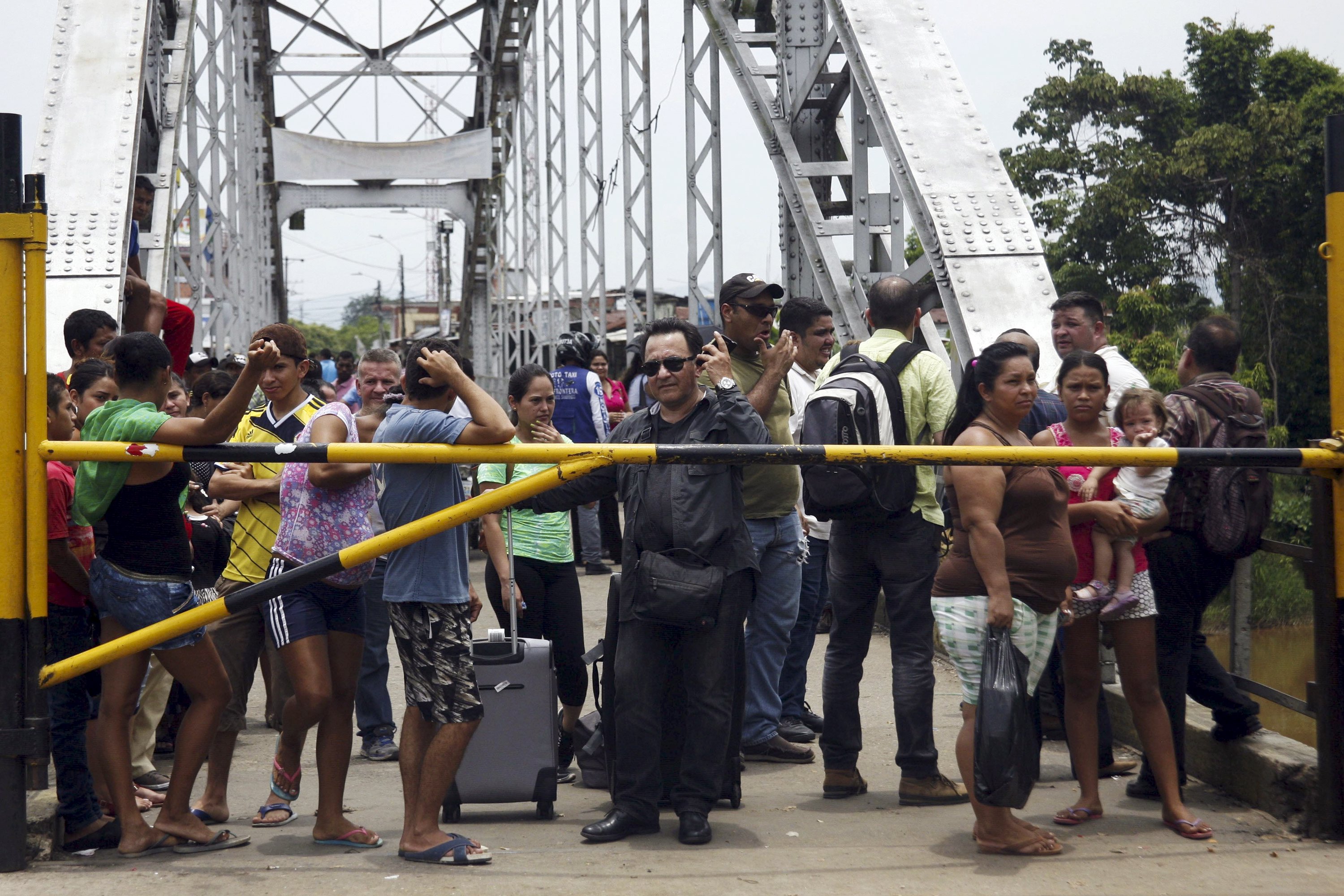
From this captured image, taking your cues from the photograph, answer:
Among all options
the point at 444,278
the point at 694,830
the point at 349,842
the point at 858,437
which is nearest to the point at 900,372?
the point at 858,437

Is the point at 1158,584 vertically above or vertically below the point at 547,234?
below

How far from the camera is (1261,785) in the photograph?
14.3 feet

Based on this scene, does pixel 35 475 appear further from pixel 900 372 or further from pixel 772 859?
pixel 900 372

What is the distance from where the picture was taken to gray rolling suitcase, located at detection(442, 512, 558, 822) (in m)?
4.43

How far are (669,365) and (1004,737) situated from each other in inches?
59.7

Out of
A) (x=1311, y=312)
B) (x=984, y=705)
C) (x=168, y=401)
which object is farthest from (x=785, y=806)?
(x=1311, y=312)

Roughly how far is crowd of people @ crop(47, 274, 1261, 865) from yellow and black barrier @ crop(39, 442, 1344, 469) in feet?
0.23

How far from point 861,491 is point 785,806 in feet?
3.66

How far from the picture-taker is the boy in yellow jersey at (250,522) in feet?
14.4

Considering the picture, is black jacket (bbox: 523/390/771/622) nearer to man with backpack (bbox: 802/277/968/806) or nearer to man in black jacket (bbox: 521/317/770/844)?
man in black jacket (bbox: 521/317/770/844)

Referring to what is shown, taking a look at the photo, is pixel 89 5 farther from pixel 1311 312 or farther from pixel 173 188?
pixel 1311 312

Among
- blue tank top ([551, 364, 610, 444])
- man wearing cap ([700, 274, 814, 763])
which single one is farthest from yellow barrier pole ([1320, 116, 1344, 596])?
blue tank top ([551, 364, 610, 444])

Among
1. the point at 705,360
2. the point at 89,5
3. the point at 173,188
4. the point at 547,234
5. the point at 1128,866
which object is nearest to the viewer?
the point at 1128,866

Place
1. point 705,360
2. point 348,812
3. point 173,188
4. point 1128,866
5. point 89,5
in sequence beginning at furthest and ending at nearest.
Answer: point 173,188, point 89,5, point 348,812, point 705,360, point 1128,866
